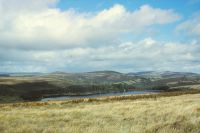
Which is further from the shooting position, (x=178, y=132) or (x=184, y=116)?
(x=184, y=116)

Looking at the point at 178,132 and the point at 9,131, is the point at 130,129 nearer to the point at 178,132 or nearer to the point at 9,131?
the point at 178,132

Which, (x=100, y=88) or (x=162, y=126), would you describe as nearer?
(x=162, y=126)

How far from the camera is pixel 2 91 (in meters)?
118

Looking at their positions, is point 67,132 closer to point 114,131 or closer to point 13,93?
point 114,131

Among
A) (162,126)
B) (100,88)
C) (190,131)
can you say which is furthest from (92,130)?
(100,88)

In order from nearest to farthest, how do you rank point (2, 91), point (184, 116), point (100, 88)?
point (184, 116) < point (2, 91) < point (100, 88)

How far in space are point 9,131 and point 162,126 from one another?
258 inches

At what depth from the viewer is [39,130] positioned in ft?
42.8

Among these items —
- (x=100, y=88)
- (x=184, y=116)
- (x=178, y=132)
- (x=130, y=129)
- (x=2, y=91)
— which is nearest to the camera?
(x=178, y=132)

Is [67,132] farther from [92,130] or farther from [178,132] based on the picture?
[178,132]

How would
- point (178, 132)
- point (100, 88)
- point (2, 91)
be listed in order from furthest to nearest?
1. point (100, 88)
2. point (2, 91)
3. point (178, 132)

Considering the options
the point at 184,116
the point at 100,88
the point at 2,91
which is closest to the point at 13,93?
the point at 2,91

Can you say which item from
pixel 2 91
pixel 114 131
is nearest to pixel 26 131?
pixel 114 131

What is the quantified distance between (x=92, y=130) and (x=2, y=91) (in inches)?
4398
